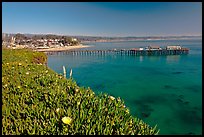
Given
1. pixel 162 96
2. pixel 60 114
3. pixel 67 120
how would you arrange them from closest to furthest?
pixel 67 120 < pixel 60 114 < pixel 162 96

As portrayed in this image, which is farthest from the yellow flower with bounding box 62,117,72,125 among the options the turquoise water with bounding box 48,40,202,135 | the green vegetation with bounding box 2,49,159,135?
the turquoise water with bounding box 48,40,202,135

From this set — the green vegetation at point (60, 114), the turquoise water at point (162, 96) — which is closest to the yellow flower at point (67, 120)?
the green vegetation at point (60, 114)

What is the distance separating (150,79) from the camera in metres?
26.9

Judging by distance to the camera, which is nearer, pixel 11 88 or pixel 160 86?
pixel 11 88

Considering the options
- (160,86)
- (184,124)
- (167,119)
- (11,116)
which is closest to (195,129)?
(184,124)

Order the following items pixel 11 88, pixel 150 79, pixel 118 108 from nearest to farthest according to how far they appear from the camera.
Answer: pixel 118 108 → pixel 11 88 → pixel 150 79

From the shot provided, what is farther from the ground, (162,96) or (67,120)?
(67,120)

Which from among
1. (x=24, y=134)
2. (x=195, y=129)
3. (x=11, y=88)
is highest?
(x=11, y=88)

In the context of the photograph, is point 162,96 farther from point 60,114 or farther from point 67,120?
point 67,120

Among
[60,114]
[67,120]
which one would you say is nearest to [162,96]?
[60,114]

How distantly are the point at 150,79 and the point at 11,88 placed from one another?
2355 centimetres

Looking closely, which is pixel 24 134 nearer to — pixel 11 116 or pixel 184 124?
pixel 11 116

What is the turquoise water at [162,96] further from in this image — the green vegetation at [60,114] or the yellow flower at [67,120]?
the yellow flower at [67,120]

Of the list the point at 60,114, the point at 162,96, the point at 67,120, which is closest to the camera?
the point at 67,120
